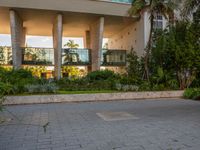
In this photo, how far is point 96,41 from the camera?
1059 inches

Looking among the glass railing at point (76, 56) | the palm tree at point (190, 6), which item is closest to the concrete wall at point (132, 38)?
the glass railing at point (76, 56)

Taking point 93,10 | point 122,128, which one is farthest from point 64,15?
point 122,128

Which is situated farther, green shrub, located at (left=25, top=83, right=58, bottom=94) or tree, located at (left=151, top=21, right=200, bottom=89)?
tree, located at (left=151, top=21, right=200, bottom=89)

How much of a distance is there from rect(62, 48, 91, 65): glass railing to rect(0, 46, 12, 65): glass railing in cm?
610

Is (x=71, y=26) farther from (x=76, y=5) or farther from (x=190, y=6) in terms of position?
(x=190, y=6)

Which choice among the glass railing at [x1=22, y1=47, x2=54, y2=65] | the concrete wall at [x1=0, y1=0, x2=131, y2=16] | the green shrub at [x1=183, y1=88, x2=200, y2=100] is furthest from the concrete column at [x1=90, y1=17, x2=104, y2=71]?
the green shrub at [x1=183, y1=88, x2=200, y2=100]

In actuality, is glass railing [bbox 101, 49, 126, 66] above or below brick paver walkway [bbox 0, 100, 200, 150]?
above

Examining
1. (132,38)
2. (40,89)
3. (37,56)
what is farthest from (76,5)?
(40,89)

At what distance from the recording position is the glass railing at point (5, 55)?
83.1 ft

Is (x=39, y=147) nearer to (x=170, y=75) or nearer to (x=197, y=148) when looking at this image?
(x=197, y=148)

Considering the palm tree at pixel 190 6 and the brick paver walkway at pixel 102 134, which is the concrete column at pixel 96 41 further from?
the brick paver walkway at pixel 102 134

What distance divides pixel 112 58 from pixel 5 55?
41.7ft

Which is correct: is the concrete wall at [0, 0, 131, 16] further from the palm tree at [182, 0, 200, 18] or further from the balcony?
the palm tree at [182, 0, 200, 18]

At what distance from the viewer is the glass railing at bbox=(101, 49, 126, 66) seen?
92.1 feet
